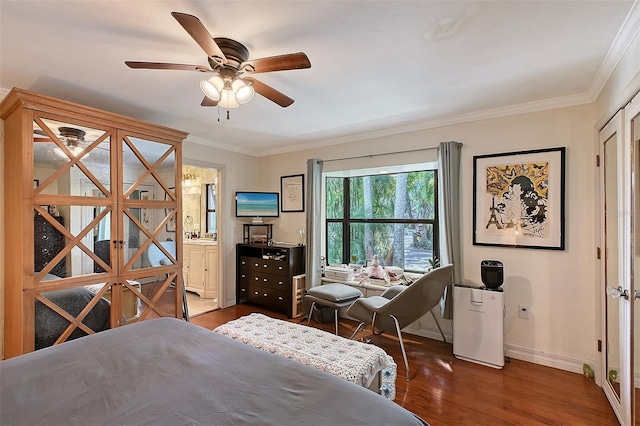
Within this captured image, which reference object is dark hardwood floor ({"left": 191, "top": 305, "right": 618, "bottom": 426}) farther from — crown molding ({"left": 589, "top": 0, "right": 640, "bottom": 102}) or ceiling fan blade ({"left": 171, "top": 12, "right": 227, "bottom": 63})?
ceiling fan blade ({"left": 171, "top": 12, "right": 227, "bottom": 63})

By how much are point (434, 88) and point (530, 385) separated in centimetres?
255

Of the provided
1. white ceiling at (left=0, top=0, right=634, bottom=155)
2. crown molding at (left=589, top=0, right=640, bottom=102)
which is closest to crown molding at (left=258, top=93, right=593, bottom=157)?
white ceiling at (left=0, top=0, right=634, bottom=155)

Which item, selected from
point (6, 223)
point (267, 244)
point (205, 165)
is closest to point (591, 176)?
point (267, 244)

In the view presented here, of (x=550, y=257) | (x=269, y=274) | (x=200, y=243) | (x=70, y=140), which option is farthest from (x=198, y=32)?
(x=200, y=243)

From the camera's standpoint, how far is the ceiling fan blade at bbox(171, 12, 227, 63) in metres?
1.29

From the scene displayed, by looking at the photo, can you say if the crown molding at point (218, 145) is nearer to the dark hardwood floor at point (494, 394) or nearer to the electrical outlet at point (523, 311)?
the dark hardwood floor at point (494, 394)

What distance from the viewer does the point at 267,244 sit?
15.3ft

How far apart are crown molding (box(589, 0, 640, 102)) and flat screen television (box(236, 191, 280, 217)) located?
3822mm

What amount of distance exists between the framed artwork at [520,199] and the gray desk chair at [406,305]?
731mm

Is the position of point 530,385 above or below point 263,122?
below

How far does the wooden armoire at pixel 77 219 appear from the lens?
2252 millimetres

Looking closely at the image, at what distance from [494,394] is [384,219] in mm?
2340

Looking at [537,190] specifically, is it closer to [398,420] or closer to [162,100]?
[398,420]

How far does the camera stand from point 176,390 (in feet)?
3.80
